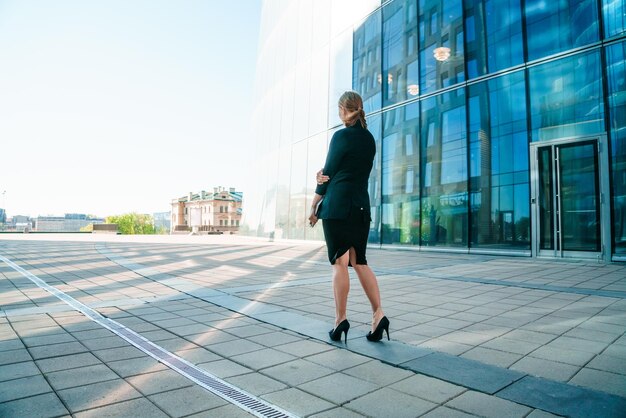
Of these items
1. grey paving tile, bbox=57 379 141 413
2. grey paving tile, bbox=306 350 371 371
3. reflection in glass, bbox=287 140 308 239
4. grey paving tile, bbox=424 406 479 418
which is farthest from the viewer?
reflection in glass, bbox=287 140 308 239

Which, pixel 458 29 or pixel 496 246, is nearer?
pixel 496 246

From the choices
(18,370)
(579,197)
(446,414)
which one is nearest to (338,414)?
(446,414)

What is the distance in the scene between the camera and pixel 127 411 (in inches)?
64.9

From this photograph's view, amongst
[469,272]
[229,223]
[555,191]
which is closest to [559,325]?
[469,272]

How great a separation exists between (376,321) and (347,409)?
1014 mm

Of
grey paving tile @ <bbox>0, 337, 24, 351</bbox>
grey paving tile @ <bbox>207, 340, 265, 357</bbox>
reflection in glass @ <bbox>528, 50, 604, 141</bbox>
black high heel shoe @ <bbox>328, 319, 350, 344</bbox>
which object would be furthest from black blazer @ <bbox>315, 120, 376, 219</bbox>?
reflection in glass @ <bbox>528, 50, 604, 141</bbox>

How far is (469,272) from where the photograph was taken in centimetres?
660

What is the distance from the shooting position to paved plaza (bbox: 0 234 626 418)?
67.7 inches

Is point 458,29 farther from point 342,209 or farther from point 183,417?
point 183,417

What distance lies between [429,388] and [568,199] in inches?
341

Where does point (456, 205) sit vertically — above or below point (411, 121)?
below

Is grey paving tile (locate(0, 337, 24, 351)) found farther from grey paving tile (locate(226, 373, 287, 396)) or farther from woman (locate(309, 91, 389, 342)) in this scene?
woman (locate(309, 91, 389, 342))

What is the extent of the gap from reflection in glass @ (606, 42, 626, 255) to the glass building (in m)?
0.02

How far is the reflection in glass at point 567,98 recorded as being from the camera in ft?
27.5
